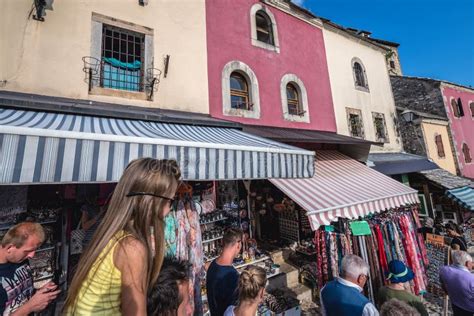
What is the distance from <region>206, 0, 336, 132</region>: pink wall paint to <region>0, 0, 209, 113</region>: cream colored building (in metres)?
0.46

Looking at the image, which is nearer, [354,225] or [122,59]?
[354,225]

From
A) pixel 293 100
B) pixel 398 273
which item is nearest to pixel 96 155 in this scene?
pixel 398 273

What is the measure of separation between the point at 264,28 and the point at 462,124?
21136 millimetres

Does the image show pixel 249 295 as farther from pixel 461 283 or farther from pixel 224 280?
pixel 461 283

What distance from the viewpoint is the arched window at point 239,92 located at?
8633mm

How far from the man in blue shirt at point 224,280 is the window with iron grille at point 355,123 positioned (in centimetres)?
1071

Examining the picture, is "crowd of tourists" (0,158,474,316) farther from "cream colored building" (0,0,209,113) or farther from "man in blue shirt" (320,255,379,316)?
"cream colored building" (0,0,209,113)

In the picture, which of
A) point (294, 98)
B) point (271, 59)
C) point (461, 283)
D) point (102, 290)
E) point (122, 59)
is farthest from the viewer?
point (294, 98)

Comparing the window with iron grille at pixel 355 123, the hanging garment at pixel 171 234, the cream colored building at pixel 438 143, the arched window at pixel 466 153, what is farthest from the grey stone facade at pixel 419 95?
the hanging garment at pixel 171 234

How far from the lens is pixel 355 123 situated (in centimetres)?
1241

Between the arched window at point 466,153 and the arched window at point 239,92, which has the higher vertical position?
the arched window at point 239,92

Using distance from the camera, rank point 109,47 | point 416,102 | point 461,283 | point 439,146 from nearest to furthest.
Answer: point 461,283
point 109,47
point 439,146
point 416,102

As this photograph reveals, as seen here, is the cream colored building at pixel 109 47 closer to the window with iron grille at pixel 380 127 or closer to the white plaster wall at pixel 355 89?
the white plaster wall at pixel 355 89

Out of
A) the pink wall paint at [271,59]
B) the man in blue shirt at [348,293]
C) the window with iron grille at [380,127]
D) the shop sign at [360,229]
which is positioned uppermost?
the pink wall paint at [271,59]
